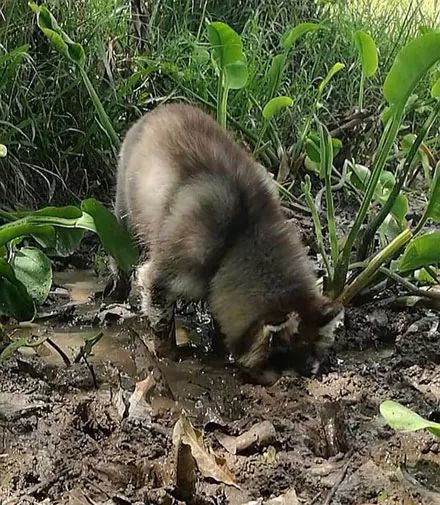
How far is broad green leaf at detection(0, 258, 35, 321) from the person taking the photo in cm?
378

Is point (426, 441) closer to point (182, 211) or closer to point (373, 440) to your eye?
point (373, 440)

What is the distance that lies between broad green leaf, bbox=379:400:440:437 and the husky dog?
1122 mm

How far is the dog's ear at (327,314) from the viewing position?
365cm

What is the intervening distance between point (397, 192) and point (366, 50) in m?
0.83

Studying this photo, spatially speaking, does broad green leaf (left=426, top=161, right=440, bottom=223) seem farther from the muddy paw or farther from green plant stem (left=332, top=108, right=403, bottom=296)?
the muddy paw

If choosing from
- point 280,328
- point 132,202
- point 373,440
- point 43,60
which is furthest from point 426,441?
point 43,60

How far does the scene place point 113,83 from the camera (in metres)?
5.89

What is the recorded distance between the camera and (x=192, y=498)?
2535 millimetres

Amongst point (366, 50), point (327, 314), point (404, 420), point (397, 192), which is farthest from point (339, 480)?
point (366, 50)

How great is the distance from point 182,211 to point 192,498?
175cm

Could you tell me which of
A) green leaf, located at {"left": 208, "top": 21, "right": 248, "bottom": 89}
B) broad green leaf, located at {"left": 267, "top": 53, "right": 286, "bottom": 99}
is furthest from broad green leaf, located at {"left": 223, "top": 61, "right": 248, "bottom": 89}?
broad green leaf, located at {"left": 267, "top": 53, "right": 286, "bottom": 99}

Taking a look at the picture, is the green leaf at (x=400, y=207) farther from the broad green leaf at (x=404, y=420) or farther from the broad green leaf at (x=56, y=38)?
the broad green leaf at (x=56, y=38)

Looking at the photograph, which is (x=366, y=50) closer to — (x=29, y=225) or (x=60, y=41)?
(x=60, y=41)

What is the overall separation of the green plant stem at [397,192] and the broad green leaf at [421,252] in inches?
11.5
